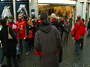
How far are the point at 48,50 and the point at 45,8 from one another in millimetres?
13407

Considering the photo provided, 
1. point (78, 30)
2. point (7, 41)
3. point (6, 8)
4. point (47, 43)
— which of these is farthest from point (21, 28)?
point (6, 8)

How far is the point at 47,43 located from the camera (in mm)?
3529

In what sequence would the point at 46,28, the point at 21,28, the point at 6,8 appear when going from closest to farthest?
the point at 46,28
the point at 21,28
the point at 6,8

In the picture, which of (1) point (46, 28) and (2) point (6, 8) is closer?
(1) point (46, 28)

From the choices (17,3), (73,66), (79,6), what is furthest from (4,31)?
(79,6)

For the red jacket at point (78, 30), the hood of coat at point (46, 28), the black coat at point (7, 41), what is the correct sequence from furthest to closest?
the red jacket at point (78, 30) < the black coat at point (7, 41) < the hood of coat at point (46, 28)

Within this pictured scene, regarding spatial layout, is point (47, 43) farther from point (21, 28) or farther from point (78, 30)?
point (78, 30)

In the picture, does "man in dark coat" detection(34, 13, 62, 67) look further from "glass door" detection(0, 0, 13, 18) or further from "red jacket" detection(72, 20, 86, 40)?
"glass door" detection(0, 0, 13, 18)

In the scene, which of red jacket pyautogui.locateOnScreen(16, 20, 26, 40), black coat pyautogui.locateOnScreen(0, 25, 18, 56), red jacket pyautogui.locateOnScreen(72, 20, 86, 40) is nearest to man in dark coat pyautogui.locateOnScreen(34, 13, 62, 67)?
black coat pyautogui.locateOnScreen(0, 25, 18, 56)

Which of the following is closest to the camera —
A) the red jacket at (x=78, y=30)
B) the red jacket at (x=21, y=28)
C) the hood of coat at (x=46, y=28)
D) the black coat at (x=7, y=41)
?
the hood of coat at (x=46, y=28)

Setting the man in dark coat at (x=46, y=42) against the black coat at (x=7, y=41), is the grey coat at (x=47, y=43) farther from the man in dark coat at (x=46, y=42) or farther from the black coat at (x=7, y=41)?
the black coat at (x=7, y=41)

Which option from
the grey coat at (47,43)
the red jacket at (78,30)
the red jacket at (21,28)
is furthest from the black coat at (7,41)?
the red jacket at (78,30)

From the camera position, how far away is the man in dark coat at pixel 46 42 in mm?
3492

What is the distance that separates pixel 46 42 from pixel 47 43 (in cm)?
3
